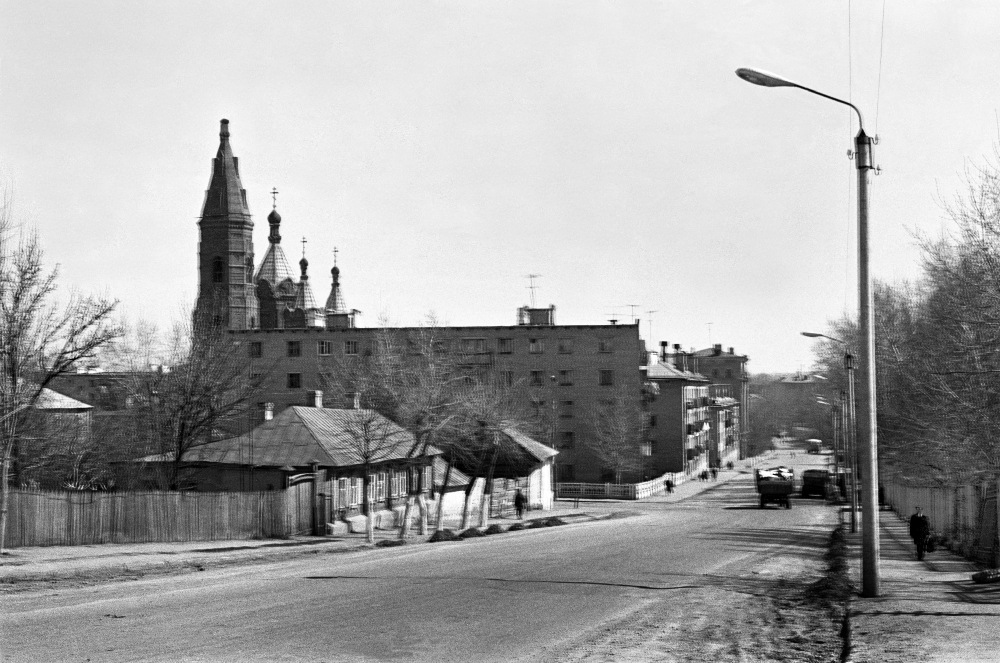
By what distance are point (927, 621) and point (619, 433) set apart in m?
66.7

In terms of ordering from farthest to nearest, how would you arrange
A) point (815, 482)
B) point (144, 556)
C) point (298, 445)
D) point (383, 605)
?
point (815, 482) < point (298, 445) < point (144, 556) < point (383, 605)

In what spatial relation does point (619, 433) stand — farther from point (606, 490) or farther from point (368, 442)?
point (368, 442)

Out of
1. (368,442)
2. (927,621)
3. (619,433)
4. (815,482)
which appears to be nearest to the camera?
(927,621)

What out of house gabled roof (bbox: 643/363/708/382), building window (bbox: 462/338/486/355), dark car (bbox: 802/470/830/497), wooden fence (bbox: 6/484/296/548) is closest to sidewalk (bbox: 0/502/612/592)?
wooden fence (bbox: 6/484/296/548)

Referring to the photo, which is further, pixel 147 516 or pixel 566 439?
pixel 566 439

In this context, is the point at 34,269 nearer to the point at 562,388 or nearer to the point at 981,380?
the point at 981,380

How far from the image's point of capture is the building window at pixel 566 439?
279 ft

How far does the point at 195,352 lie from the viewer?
45.5m

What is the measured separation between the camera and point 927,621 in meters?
13.9

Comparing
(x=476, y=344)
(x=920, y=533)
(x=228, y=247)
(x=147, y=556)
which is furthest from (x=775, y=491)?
(x=228, y=247)

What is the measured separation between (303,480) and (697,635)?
80.4 feet

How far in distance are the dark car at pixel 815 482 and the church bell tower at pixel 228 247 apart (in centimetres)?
6750

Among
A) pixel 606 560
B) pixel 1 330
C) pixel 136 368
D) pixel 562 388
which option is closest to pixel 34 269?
pixel 1 330

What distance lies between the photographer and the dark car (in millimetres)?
75625
